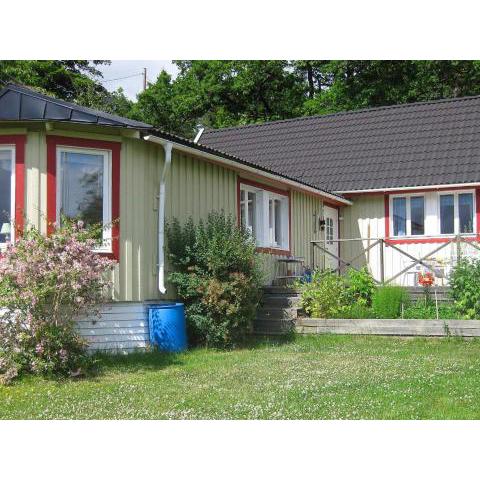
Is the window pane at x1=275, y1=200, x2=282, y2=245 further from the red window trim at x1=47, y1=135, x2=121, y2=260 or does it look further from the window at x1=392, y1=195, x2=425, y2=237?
the red window trim at x1=47, y1=135, x2=121, y2=260

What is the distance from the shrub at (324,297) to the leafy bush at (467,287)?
82.1 inches

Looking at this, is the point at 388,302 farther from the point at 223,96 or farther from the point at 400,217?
the point at 223,96

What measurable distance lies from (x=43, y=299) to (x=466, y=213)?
12251 millimetres

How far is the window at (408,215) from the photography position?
18250mm

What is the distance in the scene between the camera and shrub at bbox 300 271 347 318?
514 inches

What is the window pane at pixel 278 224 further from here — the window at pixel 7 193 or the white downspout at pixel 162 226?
the window at pixel 7 193

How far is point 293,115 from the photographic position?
36062 mm

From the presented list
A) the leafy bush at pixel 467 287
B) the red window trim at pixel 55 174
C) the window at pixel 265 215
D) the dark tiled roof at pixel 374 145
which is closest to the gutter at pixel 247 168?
the window at pixel 265 215

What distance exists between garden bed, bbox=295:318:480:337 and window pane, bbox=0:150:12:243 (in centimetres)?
556

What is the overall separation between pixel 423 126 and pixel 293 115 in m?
15.8

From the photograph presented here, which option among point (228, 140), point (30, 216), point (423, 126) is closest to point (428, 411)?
point (30, 216)

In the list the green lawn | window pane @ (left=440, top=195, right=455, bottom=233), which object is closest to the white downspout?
the green lawn

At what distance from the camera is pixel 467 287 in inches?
481

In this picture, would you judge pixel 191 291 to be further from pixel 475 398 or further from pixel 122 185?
pixel 475 398
